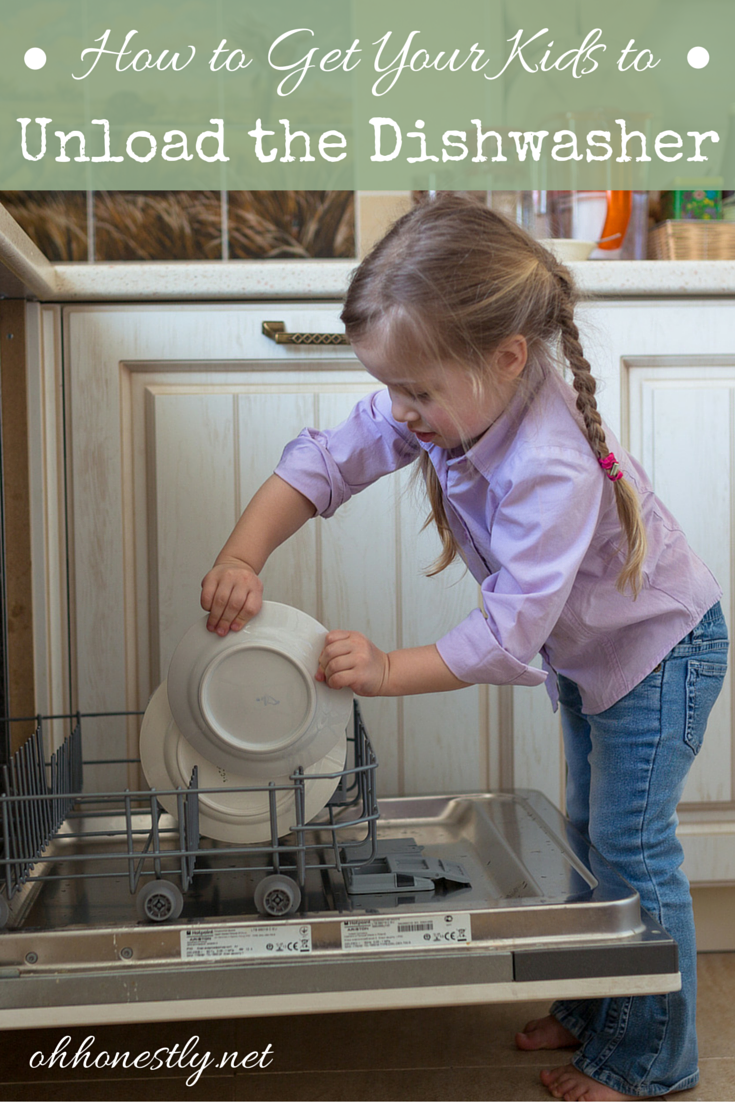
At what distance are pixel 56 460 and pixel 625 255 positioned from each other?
0.78m

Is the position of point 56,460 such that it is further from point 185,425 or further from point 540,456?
point 540,456

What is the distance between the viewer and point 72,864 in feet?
3.14

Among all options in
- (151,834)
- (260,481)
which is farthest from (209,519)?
(151,834)

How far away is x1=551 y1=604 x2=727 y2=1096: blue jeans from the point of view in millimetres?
867

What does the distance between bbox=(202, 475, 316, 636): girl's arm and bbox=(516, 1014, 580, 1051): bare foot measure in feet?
1.67

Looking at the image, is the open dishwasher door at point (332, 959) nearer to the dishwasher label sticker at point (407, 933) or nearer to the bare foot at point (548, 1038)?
the dishwasher label sticker at point (407, 933)

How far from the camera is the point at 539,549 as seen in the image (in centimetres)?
75

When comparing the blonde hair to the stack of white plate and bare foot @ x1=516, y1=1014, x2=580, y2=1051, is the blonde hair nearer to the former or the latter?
the stack of white plate

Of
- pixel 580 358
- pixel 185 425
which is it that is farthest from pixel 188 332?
pixel 580 358

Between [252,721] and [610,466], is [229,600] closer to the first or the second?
[252,721]
